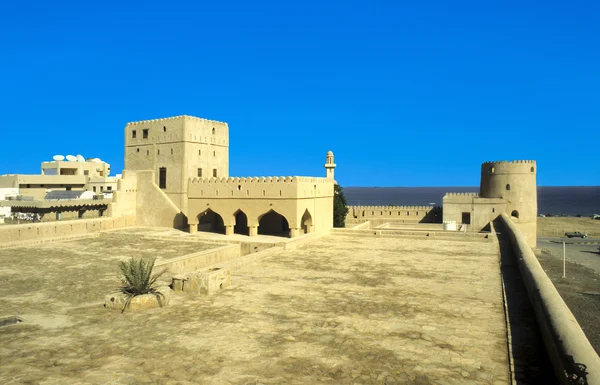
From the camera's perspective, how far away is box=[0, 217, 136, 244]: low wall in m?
18.8

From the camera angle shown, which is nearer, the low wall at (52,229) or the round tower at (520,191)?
→ the low wall at (52,229)

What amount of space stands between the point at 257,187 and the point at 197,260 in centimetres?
886

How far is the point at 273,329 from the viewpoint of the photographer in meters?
8.20

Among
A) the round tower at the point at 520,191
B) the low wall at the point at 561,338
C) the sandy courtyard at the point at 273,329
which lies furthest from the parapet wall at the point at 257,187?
the round tower at the point at 520,191

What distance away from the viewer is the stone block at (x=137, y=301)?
9.29 metres

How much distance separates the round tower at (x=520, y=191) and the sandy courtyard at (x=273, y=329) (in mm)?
23426

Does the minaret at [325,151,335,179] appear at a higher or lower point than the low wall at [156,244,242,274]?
higher

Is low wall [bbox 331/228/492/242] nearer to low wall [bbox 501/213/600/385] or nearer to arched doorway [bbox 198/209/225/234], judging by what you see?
arched doorway [bbox 198/209/225/234]

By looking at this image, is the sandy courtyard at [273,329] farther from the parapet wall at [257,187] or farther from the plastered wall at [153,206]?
the plastered wall at [153,206]

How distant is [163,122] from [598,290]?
25.5 metres

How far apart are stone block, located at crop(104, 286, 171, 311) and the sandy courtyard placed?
209mm

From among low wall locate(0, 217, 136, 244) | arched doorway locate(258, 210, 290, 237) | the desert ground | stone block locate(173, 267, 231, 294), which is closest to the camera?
stone block locate(173, 267, 231, 294)

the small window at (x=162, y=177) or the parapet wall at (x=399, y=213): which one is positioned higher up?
the small window at (x=162, y=177)

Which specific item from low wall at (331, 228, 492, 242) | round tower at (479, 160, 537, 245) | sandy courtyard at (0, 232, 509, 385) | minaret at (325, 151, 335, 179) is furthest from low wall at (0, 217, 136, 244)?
round tower at (479, 160, 537, 245)
